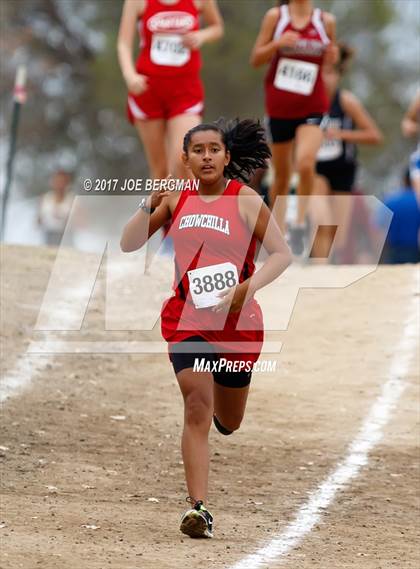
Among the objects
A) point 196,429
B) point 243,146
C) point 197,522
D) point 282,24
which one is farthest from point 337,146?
point 197,522

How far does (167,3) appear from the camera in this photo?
1178cm

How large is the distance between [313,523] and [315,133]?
533cm

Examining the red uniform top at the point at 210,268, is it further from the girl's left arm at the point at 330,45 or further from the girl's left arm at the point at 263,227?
the girl's left arm at the point at 330,45

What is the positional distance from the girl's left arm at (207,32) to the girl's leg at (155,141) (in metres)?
0.62

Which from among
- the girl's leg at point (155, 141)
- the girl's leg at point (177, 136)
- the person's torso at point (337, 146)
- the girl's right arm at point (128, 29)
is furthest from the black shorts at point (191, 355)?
the person's torso at point (337, 146)

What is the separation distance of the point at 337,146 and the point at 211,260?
7.19 meters

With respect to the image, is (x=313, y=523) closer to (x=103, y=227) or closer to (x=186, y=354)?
(x=186, y=354)

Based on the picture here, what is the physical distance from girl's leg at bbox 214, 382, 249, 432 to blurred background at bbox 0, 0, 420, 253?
989 inches

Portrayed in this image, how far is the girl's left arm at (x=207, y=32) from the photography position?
11750 millimetres

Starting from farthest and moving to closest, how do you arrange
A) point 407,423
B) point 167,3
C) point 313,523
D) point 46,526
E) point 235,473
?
point 167,3, point 407,423, point 235,473, point 313,523, point 46,526

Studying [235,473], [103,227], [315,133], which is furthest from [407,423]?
[103,227]

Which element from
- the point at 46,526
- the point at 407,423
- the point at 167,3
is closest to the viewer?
the point at 46,526

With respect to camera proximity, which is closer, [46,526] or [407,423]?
[46,526]

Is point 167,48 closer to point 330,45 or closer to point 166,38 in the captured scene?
point 166,38
